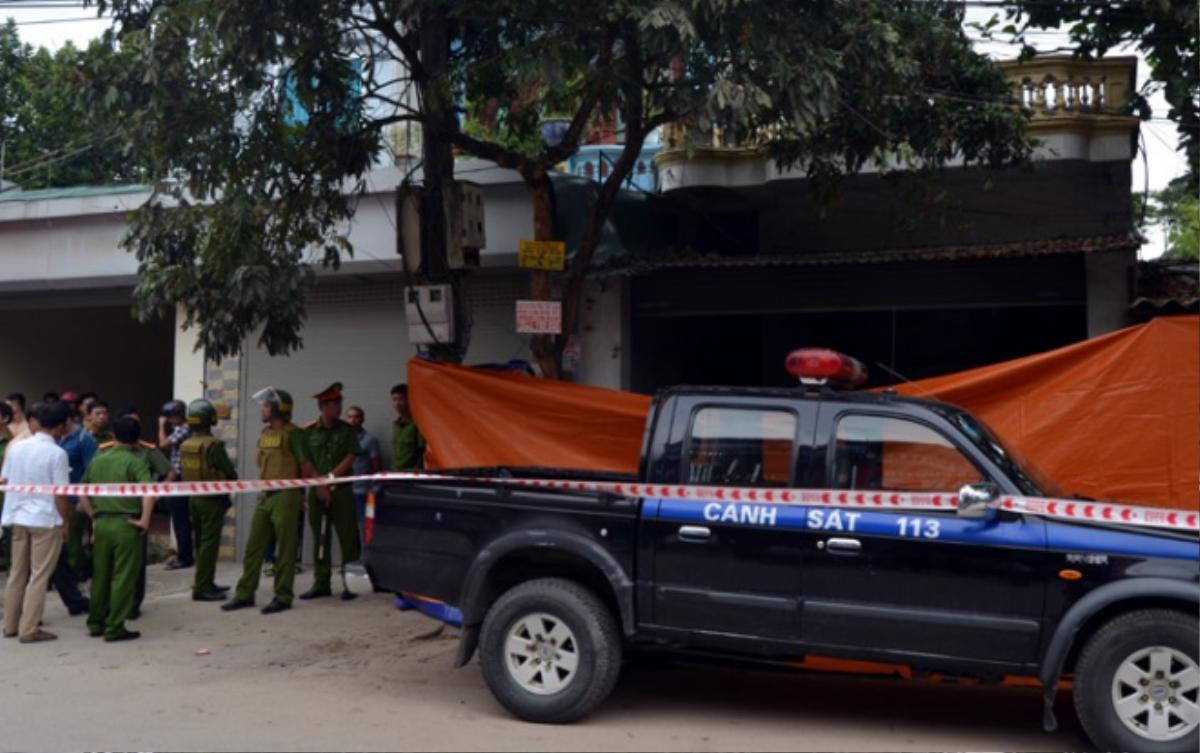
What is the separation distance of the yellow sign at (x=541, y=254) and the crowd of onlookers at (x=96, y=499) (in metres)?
2.23

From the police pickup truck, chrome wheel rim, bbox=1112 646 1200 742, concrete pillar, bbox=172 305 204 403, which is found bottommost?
chrome wheel rim, bbox=1112 646 1200 742

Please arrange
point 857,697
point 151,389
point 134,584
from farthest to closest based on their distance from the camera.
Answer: point 151,389 < point 134,584 < point 857,697

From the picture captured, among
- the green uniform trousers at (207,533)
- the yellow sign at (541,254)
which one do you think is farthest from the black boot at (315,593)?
the yellow sign at (541,254)

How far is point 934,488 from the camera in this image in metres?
6.51

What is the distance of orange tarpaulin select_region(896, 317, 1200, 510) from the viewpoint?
8.09 metres

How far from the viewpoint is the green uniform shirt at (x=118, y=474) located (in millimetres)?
9383

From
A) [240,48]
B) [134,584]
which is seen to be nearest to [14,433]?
[134,584]

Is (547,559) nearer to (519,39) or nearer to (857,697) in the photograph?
(857,697)

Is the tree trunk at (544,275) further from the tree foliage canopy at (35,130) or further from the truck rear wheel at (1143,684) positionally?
the tree foliage canopy at (35,130)

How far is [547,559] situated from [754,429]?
138 centimetres

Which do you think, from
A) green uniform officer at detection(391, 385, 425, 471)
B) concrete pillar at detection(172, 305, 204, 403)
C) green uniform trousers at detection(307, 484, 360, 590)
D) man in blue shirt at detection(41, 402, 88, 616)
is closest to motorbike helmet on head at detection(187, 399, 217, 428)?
man in blue shirt at detection(41, 402, 88, 616)

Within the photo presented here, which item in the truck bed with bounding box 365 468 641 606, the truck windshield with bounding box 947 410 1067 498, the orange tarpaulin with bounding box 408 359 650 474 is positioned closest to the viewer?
the truck windshield with bounding box 947 410 1067 498

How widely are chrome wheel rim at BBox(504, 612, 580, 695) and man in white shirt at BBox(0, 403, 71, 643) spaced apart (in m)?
4.48

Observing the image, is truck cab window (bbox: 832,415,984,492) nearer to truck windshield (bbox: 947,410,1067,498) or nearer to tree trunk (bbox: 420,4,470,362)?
truck windshield (bbox: 947,410,1067,498)
